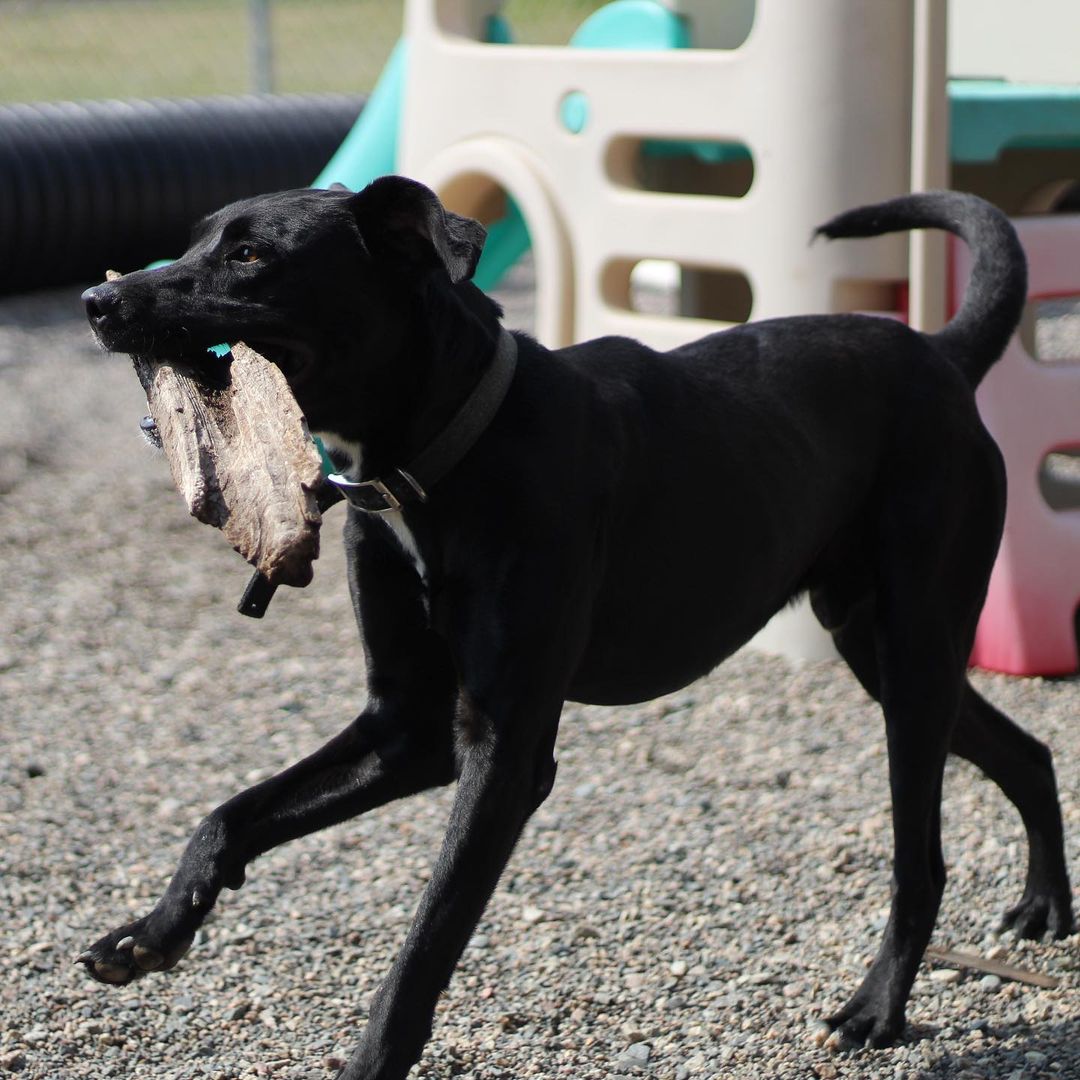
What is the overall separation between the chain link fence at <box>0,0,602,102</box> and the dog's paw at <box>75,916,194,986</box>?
16.6m

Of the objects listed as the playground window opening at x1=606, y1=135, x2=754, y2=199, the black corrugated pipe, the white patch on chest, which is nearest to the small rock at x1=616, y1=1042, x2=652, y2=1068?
the white patch on chest

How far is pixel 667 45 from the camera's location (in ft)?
19.8

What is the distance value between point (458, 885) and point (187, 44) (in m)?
21.2

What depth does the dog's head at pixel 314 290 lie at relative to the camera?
2.49 meters

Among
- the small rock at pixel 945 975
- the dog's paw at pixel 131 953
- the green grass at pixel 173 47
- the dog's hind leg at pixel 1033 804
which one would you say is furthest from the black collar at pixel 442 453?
the green grass at pixel 173 47

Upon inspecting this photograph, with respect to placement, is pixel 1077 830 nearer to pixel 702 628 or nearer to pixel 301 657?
pixel 702 628

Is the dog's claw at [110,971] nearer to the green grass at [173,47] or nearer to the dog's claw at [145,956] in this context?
the dog's claw at [145,956]

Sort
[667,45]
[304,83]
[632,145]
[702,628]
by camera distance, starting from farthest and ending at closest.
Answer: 1. [304,83]
2. [667,45]
3. [632,145]
4. [702,628]

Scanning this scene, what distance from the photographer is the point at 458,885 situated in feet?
8.33

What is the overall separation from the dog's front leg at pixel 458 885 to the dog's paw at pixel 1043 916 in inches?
54.7

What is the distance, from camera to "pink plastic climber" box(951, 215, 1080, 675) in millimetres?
4961

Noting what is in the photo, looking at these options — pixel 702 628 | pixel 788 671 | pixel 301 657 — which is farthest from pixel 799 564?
pixel 301 657

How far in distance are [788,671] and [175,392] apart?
295 centimetres

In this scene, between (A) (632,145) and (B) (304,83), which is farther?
(B) (304,83)
